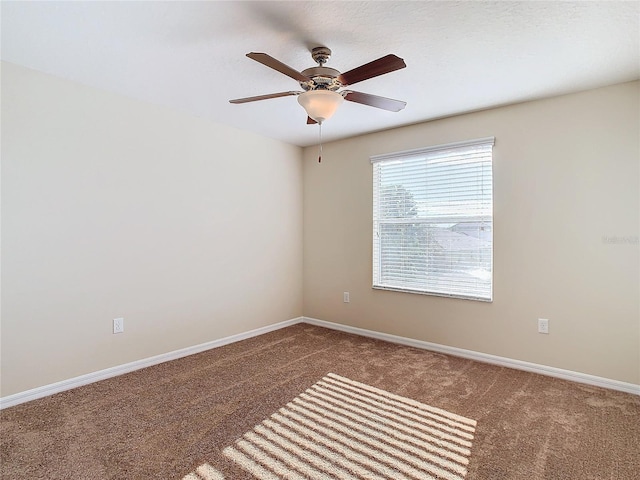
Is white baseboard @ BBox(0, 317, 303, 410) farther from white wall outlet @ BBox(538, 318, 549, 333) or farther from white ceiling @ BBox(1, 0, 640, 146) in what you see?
white wall outlet @ BBox(538, 318, 549, 333)

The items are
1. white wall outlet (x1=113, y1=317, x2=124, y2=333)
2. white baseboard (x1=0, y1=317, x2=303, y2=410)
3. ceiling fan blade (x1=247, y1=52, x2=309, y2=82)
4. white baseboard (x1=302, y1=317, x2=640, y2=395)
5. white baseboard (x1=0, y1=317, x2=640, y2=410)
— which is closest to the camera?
ceiling fan blade (x1=247, y1=52, x2=309, y2=82)

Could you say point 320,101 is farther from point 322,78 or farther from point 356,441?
point 356,441

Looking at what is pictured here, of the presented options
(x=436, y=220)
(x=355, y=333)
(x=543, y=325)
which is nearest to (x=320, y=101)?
(x=436, y=220)

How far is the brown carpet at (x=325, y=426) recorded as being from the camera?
5.92 ft

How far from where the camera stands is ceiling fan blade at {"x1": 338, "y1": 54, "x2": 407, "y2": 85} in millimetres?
1813

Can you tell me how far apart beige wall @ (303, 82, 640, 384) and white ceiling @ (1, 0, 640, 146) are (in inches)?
10.9

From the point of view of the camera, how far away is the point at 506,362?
320cm

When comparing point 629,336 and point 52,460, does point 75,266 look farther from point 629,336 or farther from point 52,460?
point 629,336

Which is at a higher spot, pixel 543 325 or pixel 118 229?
pixel 118 229

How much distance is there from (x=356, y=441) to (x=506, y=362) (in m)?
1.89

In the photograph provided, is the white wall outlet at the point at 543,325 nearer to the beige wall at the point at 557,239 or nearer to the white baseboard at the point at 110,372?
the beige wall at the point at 557,239

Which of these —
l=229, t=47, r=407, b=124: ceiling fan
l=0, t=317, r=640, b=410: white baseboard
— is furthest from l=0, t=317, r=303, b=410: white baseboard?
l=229, t=47, r=407, b=124: ceiling fan

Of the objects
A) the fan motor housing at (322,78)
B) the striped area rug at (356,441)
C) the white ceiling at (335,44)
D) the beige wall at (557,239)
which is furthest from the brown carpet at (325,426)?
the white ceiling at (335,44)

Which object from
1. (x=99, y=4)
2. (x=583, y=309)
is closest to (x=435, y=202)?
(x=583, y=309)
